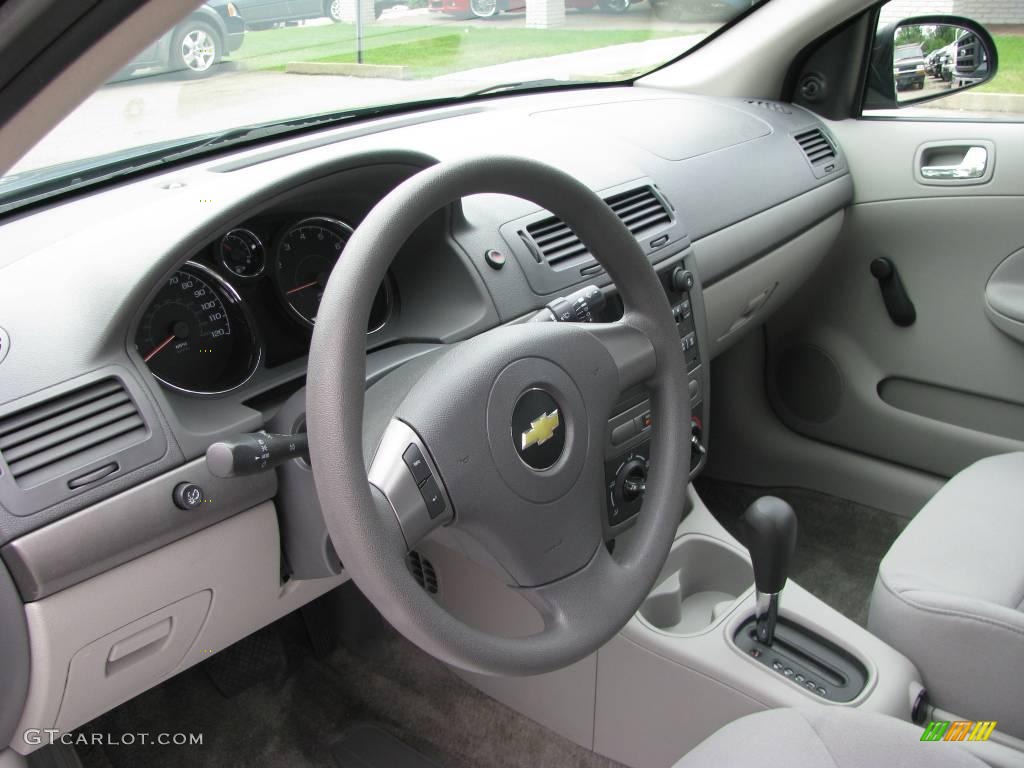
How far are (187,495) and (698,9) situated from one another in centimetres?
211

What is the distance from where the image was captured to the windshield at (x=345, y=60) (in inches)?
60.5

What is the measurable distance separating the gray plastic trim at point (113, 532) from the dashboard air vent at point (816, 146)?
1833 mm

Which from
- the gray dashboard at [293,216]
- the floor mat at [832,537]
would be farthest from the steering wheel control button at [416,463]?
the floor mat at [832,537]

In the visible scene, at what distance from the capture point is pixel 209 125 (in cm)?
176

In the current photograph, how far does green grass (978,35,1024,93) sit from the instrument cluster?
6.10 feet

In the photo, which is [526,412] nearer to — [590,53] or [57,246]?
[57,246]

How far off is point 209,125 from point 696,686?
1.33 meters

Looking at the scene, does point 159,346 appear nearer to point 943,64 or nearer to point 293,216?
point 293,216

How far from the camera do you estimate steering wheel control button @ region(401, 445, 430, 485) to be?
3.44 feet

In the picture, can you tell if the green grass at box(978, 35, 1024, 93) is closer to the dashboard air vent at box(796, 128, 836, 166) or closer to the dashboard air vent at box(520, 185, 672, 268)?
the dashboard air vent at box(796, 128, 836, 166)

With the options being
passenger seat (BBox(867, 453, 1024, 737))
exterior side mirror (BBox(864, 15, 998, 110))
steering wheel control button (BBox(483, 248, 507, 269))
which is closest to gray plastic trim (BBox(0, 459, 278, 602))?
steering wheel control button (BBox(483, 248, 507, 269))

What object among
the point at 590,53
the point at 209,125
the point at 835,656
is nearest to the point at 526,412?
the point at 835,656

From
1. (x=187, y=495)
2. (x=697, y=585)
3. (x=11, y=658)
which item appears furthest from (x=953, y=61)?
(x=11, y=658)

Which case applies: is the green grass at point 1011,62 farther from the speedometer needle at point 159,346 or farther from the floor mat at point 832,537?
the speedometer needle at point 159,346
